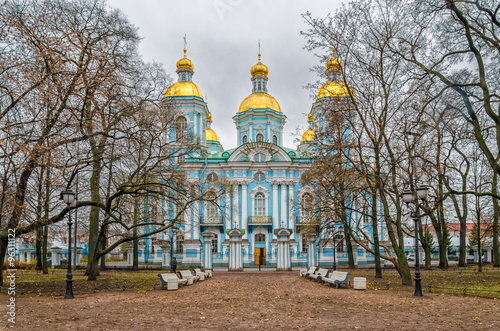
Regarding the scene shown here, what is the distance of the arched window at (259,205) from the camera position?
139ft

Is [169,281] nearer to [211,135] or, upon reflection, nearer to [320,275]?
[320,275]

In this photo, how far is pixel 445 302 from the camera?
39.9ft

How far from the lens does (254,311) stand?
35.5 feet

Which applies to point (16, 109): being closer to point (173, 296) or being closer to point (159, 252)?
point (173, 296)

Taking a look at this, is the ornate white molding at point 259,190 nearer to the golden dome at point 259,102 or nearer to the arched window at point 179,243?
the arched window at point 179,243

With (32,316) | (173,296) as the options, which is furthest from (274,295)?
(32,316)

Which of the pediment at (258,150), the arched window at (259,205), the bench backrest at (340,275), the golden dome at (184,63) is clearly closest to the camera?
the bench backrest at (340,275)

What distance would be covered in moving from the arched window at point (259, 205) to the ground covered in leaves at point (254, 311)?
2765 cm

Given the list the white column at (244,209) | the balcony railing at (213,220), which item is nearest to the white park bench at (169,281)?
the balcony railing at (213,220)

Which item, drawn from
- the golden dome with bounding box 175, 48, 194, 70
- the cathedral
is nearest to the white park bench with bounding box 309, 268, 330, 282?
the cathedral

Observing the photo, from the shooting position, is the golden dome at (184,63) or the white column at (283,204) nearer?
the white column at (283,204)

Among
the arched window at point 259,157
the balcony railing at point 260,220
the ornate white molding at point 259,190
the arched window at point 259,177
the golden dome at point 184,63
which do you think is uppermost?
the golden dome at point 184,63

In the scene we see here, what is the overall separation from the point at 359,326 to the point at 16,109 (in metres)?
11.7

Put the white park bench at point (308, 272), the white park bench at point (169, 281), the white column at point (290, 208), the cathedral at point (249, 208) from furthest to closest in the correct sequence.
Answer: the white column at point (290, 208)
the cathedral at point (249, 208)
the white park bench at point (308, 272)
the white park bench at point (169, 281)
